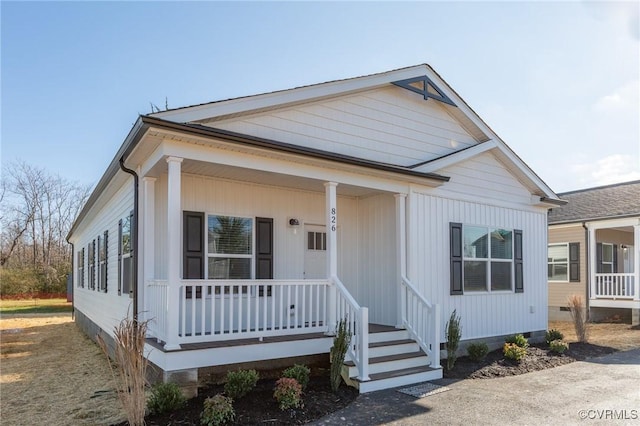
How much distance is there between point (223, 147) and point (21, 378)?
588 centimetres

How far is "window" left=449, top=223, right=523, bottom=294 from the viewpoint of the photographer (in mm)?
9586

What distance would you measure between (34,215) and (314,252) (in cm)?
3515

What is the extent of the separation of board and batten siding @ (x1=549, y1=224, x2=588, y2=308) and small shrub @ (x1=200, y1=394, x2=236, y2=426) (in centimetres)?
1401

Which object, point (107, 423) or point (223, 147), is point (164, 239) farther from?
point (107, 423)

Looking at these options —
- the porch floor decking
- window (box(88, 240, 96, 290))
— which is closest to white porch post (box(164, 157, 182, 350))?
the porch floor decking

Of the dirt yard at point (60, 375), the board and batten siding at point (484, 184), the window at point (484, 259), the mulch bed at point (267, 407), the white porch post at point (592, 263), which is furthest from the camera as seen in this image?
the white porch post at point (592, 263)

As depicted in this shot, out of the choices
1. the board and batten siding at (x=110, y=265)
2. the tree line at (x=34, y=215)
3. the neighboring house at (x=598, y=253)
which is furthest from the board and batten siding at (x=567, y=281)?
the tree line at (x=34, y=215)

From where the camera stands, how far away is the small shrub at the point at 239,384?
5.94m

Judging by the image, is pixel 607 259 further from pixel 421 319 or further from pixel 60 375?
pixel 60 375

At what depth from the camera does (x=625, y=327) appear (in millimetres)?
14469

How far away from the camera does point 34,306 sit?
26094 millimetres

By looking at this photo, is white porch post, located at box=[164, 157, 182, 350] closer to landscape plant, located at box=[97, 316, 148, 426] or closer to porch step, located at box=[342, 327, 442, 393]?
landscape plant, located at box=[97, 316, 148, 426]

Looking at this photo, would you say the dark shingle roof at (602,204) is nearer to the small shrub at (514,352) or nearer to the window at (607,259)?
the window at (607,259)

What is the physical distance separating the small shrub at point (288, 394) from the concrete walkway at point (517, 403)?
0.43m
